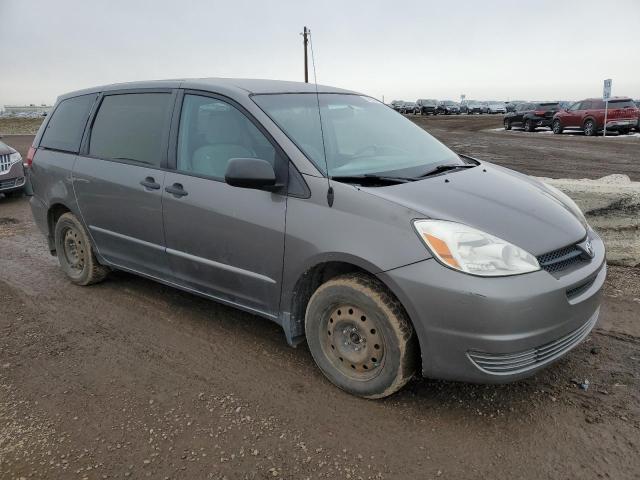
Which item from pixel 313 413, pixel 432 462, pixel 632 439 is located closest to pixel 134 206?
pixel 313 413

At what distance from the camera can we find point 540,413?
2.88 metres

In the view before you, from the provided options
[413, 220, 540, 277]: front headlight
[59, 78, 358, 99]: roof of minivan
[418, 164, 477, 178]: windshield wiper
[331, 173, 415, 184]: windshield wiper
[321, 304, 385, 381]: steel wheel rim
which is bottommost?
[321, 304, 385, 381]: steel wheel rim

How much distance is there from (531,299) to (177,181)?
Result: 2.43 metres

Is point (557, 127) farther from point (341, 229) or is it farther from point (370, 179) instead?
point (341, 229)

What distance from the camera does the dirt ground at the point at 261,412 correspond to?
99.3 inches

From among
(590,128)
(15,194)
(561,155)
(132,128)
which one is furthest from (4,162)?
(590,128)

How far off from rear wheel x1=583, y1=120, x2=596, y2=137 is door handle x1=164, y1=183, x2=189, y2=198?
24.2m

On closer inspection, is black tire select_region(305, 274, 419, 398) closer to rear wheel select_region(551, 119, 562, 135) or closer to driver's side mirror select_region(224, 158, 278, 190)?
driver's side mirror select_region(224, 158, 278, 190)

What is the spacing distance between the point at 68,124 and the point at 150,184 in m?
1.61

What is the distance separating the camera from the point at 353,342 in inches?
120

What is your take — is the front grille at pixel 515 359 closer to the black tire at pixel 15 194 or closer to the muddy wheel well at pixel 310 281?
the muddy wheel well at pixel 310 281

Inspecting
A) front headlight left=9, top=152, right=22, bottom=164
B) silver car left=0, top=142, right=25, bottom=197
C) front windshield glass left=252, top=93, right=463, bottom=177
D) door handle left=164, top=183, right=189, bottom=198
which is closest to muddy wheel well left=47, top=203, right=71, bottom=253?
door handle left=164, top=183, right=189, bottom=198

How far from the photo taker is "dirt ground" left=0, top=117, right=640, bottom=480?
252 cm

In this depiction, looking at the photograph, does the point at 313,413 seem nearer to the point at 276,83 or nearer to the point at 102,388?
the point at 102,388
